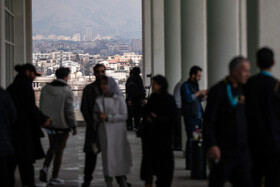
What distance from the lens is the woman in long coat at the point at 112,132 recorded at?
891cm

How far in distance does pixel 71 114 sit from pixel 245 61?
15.0 ft

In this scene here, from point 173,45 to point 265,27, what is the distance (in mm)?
9381

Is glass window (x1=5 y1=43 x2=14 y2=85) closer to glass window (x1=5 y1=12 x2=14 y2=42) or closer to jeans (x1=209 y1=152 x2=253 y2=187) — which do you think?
glass window (x1=5 y1=12 x2=14 y2=42)

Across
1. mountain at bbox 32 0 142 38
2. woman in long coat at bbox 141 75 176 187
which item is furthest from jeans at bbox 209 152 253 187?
mountain at bbox 32 0 142 38

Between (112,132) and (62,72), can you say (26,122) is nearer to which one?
(112,132)

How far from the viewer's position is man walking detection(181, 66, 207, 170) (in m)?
11.2

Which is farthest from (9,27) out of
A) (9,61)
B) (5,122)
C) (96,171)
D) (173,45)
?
(5,122)

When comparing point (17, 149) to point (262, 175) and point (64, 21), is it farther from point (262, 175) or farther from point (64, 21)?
point (64, 21)

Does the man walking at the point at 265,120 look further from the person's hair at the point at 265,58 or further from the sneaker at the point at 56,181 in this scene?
the sneaker at the point at 56,181

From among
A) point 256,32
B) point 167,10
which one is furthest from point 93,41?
point 256,32

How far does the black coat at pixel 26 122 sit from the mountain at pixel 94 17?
1985 centimetres

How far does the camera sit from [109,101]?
8930 mm

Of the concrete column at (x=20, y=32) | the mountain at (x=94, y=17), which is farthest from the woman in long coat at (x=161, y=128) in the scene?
the mountain at (x=94, y=17)

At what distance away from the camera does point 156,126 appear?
335 inches
